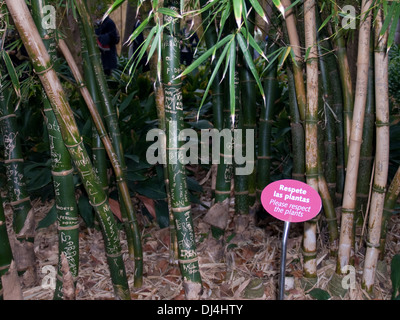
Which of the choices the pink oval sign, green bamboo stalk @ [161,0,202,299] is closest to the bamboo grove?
green bamboo stalk @ [161,0,202,299]

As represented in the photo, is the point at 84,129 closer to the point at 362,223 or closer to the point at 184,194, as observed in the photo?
the point at 184,194

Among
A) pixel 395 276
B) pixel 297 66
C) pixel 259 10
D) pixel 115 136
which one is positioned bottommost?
pixel 395 276

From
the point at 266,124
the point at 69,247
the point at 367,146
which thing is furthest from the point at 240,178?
the point at 69,247

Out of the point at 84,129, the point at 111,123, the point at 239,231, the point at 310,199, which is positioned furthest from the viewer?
the point at 84,129

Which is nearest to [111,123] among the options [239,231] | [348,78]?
[239,231]

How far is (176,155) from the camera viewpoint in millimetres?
1213

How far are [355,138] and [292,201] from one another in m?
0.35

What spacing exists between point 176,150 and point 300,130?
1.88 ft

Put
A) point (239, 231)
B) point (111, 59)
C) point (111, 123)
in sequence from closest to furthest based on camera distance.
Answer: point (111, 123), point (239, 231), point (111, 59)

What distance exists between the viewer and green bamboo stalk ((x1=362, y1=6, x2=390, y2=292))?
49.0 inches

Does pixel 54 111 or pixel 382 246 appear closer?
pixel 54 111

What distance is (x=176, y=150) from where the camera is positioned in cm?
121

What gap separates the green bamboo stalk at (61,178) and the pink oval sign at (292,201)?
541mm

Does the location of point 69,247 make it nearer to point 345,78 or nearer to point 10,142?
point 10,142
